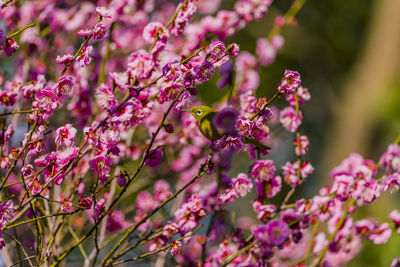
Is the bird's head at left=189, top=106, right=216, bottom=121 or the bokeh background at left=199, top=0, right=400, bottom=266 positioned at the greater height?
the bokeh background at left=199, top=0, right=400, bottom=266

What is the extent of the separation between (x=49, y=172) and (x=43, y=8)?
1.36 m

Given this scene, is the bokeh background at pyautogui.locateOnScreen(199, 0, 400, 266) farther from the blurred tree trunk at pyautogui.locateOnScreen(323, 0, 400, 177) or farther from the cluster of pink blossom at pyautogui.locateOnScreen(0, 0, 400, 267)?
the cluster of pink blossom at pyautogui.locateOnScreen(0, 0, 400, 267)

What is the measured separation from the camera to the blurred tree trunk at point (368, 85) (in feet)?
13.5

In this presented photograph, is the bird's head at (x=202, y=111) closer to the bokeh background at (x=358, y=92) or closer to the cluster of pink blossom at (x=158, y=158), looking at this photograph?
the cluster of pink blossom at (x=158, y=158)

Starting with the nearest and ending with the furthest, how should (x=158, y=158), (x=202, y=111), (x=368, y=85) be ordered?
(x=202, y=111), (x=158, y=158), (x=368, y=85)

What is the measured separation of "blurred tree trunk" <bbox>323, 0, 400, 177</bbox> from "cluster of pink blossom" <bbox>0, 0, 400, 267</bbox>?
2188 millimetres

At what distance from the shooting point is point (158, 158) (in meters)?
1.24

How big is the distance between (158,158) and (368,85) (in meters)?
3.50

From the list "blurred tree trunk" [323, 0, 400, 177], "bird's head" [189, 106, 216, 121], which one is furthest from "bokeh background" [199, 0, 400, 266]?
"bird's head" [189, 106, 216, 121]

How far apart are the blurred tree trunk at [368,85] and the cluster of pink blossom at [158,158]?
2.19m

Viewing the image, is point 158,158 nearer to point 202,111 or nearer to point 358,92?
point 202,111

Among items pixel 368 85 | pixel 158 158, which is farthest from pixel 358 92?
pixel 158 158

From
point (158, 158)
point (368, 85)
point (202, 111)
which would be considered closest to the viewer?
point (202, 111)

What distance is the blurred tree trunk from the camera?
412 cm
